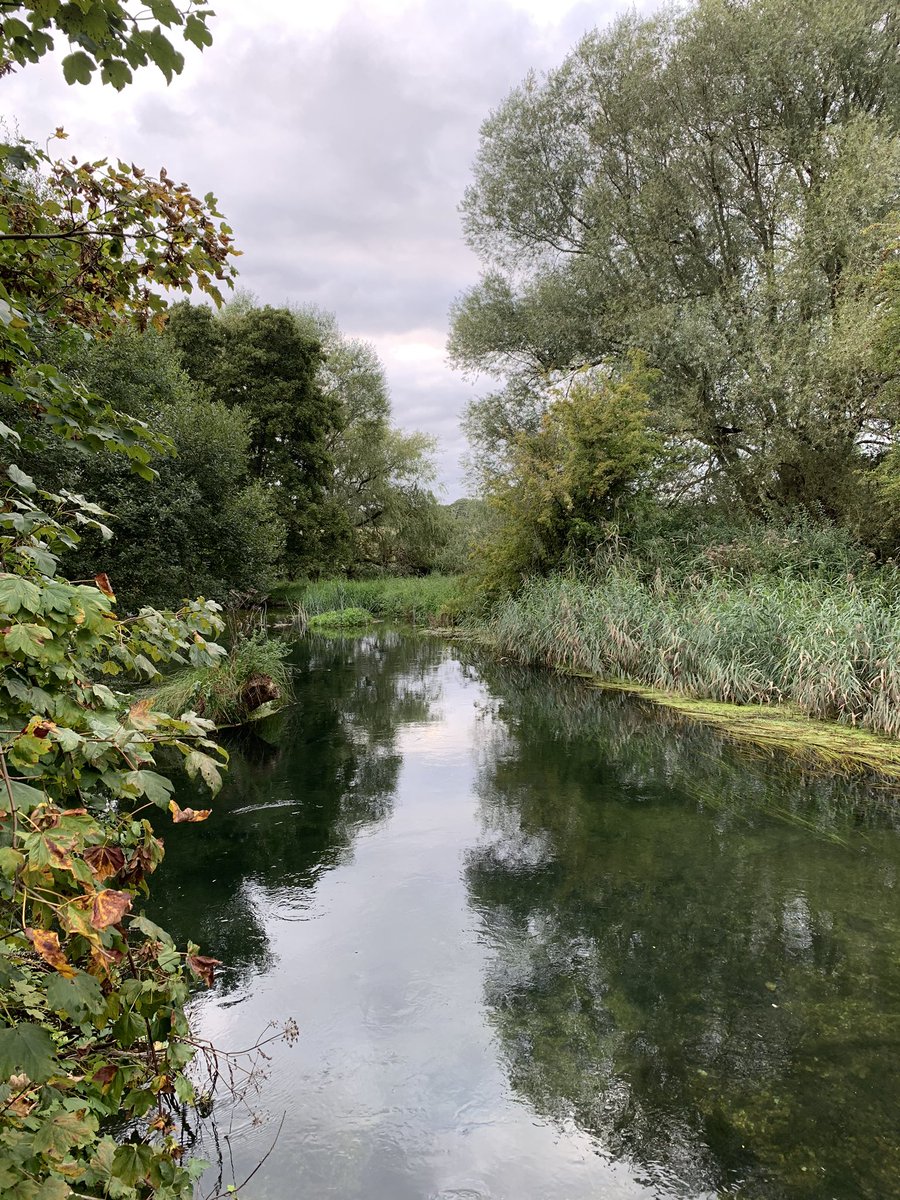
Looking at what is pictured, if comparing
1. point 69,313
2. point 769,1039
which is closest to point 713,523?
point 769,1039

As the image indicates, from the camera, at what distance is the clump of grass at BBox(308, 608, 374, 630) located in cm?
2130

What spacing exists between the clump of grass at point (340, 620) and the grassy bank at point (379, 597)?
2.79ft

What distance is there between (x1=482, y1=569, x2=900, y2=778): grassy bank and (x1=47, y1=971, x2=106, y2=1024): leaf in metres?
7.37

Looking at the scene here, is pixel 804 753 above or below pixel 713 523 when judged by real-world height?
below

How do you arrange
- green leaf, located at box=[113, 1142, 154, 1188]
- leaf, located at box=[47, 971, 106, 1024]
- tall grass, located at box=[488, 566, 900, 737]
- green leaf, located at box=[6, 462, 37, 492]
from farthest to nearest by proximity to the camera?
tall grass, located at box=[488, 566, 900, 737] → green leaf, located at box=[6, 462, 37, 492] → green leaf, located at box=[113, 1142, 154, 1188] → leaf, located at box=[47, 971, 106, 1024]

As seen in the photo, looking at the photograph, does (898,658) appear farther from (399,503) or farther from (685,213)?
(399,503)

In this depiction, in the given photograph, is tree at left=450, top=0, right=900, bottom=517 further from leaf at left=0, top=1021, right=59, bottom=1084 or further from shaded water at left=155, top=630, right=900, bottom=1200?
leaf at left=0, top=1021, right=59, bottom=1084

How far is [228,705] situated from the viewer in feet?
31.1

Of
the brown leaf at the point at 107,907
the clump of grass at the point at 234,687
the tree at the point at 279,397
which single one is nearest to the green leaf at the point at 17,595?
the brown leaf at the point at 107,907

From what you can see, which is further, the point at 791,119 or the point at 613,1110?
the point at 791,119

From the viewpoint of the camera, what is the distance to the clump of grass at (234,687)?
8.82m

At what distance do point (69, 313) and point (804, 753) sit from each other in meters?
7.63

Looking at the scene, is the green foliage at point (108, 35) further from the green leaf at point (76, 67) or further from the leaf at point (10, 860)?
the leaf at point (10, 860)

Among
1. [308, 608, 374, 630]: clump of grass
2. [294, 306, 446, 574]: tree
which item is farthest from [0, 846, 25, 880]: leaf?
[294, 306, 446, 574]: tree
